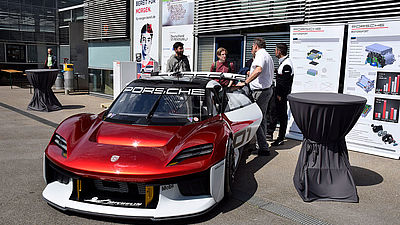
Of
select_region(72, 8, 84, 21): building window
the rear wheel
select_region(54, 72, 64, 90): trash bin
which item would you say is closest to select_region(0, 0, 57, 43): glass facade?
select_region(72, 8, 84, 21): building window

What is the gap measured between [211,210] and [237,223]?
316 millimetres

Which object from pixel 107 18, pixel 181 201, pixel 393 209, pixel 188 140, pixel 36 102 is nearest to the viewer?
pixel 181 201

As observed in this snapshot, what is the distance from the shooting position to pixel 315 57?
23.1ft

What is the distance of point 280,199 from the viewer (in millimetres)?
4082

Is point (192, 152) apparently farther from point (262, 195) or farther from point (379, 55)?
point (379, 55)

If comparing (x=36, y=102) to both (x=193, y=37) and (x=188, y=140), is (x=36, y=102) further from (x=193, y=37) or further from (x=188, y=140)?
(x=188, y=140)

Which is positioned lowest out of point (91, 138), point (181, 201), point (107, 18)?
point (181, 201)

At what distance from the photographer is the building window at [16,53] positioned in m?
19.9

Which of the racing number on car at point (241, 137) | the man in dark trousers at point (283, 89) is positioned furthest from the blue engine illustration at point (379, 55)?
the racing number on car at point (241, 137)

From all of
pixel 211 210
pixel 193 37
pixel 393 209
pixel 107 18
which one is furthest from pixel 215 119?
pixel 107 18

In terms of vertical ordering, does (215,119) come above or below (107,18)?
below

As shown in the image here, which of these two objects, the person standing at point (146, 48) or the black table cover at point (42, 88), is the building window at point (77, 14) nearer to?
the person standing at point (146, 48)

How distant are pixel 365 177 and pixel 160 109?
3.03 meters

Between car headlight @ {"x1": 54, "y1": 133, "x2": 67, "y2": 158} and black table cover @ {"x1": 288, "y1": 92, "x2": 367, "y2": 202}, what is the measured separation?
2527 millimetres
